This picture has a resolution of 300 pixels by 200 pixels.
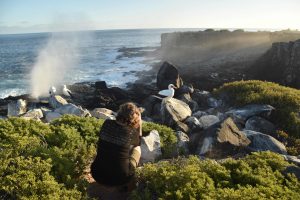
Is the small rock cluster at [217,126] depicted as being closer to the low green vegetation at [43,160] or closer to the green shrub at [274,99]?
the green shrub at [274,99]

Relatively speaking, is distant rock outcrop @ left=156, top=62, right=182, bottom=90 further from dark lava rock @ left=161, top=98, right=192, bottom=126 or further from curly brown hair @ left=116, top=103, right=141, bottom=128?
curly brown hair @ left=116, top=103, right=141, bottom=128

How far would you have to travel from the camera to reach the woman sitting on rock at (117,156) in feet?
23.7

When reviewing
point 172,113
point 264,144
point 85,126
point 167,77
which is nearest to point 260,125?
point 264,144

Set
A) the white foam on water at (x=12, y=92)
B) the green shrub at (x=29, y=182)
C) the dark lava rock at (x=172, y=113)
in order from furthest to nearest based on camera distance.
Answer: the white foam on water at (x=12, y=92), the dark lava rock at (x=172, y=113), the green shrub at (x=29, y=182)

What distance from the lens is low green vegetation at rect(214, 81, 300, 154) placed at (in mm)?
15039

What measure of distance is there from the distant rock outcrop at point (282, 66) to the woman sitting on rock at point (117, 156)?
3224cm

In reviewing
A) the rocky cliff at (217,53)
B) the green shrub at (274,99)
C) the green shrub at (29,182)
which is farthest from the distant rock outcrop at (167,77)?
the green shrub at (29,182)

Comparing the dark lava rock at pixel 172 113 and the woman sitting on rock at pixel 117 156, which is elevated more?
the woman sitting on rock at pixel 117 156

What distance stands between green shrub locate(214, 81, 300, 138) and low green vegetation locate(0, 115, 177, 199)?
28.6ft

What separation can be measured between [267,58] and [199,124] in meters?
35.5

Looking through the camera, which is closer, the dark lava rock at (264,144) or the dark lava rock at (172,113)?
the dark lava rock at (264,144)

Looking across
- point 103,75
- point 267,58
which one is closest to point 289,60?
point 267,58

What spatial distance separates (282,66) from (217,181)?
37468 mm

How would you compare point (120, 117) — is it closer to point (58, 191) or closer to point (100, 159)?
point (100, 159)
